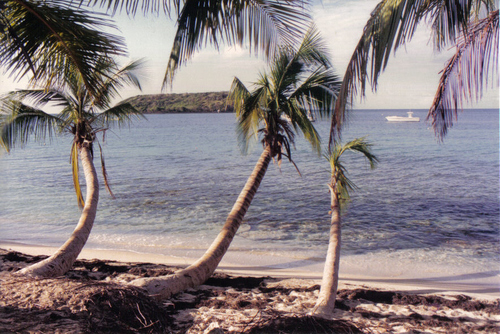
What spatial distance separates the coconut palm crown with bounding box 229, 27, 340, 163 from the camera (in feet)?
20.8

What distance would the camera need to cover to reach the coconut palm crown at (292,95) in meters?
6.34

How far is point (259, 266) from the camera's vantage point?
8180 millimetres

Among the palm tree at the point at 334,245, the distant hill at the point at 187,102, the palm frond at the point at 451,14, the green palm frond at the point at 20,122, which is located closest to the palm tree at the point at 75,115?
the green palm frond at the point at 20,122

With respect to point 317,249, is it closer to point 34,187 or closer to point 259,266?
point 259,266

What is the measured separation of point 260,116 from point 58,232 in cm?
820

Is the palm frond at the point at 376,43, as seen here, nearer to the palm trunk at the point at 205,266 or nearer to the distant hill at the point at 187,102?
the palm trunk at the point at 205,266

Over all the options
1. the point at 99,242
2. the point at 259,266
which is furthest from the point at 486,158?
the point at 99,242

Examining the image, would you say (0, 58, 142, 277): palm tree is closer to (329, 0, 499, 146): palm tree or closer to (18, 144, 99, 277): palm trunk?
(18, 144, 99, 277): palm trunk

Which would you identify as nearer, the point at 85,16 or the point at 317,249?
the point at 85,16

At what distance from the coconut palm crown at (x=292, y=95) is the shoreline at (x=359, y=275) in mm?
2660

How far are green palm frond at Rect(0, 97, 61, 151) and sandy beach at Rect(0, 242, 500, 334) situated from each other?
95.6 inches

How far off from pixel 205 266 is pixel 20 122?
193 inches

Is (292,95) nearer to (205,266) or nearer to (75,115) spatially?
(205,266)

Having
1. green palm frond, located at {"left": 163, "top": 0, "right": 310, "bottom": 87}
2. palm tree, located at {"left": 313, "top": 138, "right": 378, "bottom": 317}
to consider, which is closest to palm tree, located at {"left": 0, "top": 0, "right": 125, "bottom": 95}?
green palm frond, located at {"left": 163, "top": 0, "right": 310, "bottom": 87}
